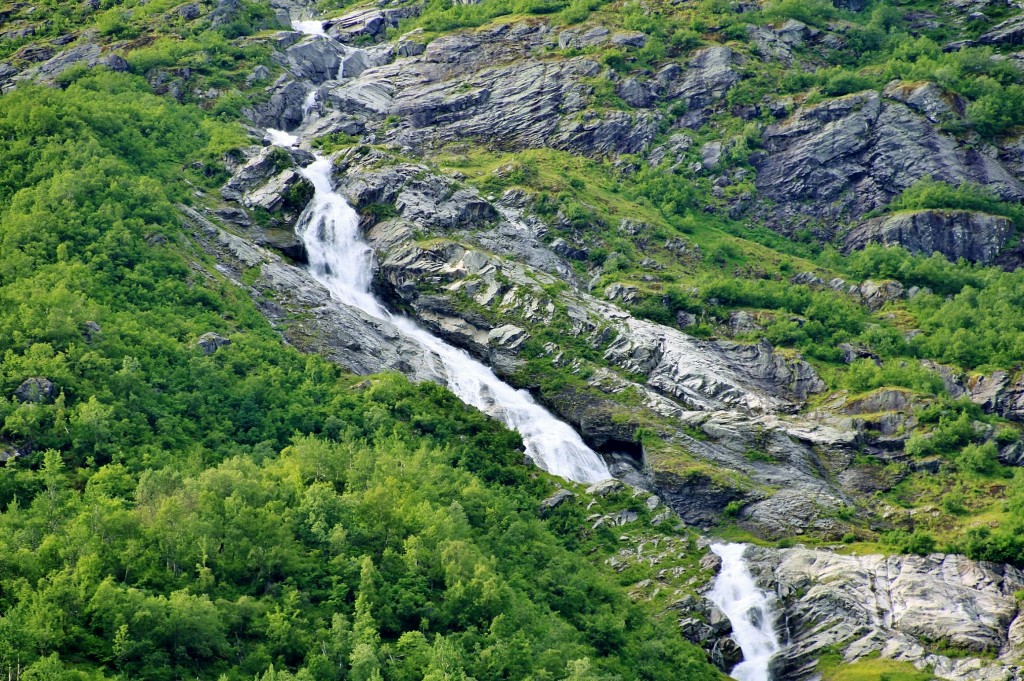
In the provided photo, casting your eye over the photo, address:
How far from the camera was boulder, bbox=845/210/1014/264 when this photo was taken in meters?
108

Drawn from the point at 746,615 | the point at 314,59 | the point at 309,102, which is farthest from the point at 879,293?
the point at 314,59

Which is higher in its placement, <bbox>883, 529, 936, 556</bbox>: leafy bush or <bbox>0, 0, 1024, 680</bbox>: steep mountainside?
<bbox>0, 0, 1024, 680</bbox>: steep mountainside

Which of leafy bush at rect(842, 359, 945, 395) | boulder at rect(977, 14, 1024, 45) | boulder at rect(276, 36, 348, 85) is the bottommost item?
leafy bush at rect(842, 359, 945, 395)

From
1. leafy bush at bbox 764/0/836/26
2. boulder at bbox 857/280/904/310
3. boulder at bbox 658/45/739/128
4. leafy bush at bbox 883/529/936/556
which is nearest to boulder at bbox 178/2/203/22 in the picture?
boulder at bbox 658/45/739/128

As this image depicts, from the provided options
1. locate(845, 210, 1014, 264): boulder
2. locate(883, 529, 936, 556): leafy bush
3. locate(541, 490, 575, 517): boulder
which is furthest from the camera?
locate(845, 210, 1014, 264): boulder

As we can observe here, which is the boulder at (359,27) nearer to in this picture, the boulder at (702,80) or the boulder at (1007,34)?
the boulder at (702,80)

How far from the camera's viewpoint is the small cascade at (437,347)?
82562 millimetres

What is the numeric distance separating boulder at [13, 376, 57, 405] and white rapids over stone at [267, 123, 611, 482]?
3439 centimetres

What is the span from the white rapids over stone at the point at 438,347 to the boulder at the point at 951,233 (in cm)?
5178

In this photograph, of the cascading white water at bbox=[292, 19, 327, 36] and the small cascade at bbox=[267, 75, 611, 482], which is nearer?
the small cascade at bbox=[267, 75, 611, 482]

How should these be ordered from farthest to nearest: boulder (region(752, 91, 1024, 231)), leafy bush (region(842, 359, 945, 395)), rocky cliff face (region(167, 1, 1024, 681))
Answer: boulder (region(752, 91, 1024, 231)) < leafy bush (region(842, 359, 945, 395)) < rocky cliff face (region(167, 1, 1024, 681))

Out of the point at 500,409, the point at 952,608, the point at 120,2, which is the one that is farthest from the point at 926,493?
the point at 120,2

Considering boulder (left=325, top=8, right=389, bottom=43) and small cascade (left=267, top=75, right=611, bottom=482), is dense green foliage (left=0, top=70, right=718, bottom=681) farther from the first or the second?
boulder (left=325, top=8, right=389, bottom=43)

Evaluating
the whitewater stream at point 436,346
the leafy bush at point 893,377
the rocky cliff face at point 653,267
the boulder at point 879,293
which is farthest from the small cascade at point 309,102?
the leafy bush at point 893,377
